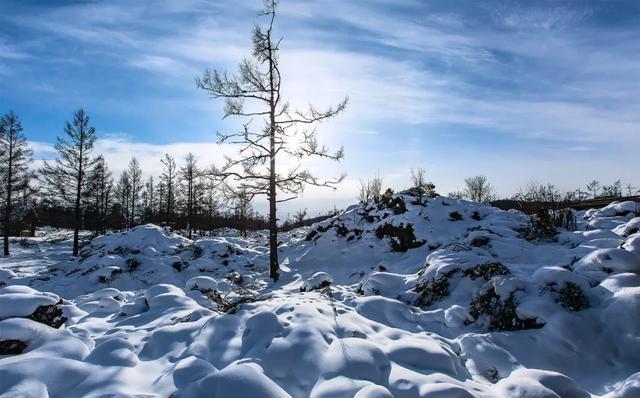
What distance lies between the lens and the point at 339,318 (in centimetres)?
407

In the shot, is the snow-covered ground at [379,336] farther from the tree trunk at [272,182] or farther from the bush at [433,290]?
the tree trunk at [272,182]

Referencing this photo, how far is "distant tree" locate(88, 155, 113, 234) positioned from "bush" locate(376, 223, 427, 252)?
66.0 feet

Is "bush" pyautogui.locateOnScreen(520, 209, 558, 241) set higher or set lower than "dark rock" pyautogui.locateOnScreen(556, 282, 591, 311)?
higher

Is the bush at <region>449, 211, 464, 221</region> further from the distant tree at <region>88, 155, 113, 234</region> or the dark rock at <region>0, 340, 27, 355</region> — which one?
the distant tree at <region>88, 155, 113, 234</region>

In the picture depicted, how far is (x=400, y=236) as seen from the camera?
11.1 m

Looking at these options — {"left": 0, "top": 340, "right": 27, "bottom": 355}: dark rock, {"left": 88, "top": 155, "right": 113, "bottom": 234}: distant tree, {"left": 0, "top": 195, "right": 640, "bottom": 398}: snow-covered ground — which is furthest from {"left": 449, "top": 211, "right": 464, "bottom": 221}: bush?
{"left": 88, "top": 155, "right": 113, "bottom": 234}: distant tree

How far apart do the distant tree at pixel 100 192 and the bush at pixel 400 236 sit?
2011 cm

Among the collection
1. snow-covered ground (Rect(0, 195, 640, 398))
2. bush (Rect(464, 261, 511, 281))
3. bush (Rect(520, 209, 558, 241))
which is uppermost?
bush (Rect(520, 209, 558, 241))

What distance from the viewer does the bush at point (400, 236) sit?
34.6 feet

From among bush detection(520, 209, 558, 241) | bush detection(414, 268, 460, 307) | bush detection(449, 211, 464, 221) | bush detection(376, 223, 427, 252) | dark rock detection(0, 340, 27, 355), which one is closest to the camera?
dark rock detection(0, 340, 27, 355)

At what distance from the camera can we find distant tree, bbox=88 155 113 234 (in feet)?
76.7

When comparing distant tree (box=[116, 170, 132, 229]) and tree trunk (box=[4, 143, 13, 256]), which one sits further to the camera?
distant tree (box=[116, 170, 132, 229])

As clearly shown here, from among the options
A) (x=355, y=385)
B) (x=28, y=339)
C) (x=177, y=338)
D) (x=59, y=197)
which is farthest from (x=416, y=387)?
(x=59, y=197)

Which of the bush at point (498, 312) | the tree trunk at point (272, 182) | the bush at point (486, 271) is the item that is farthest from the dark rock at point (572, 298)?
the tree trunk at point (272, 182)
